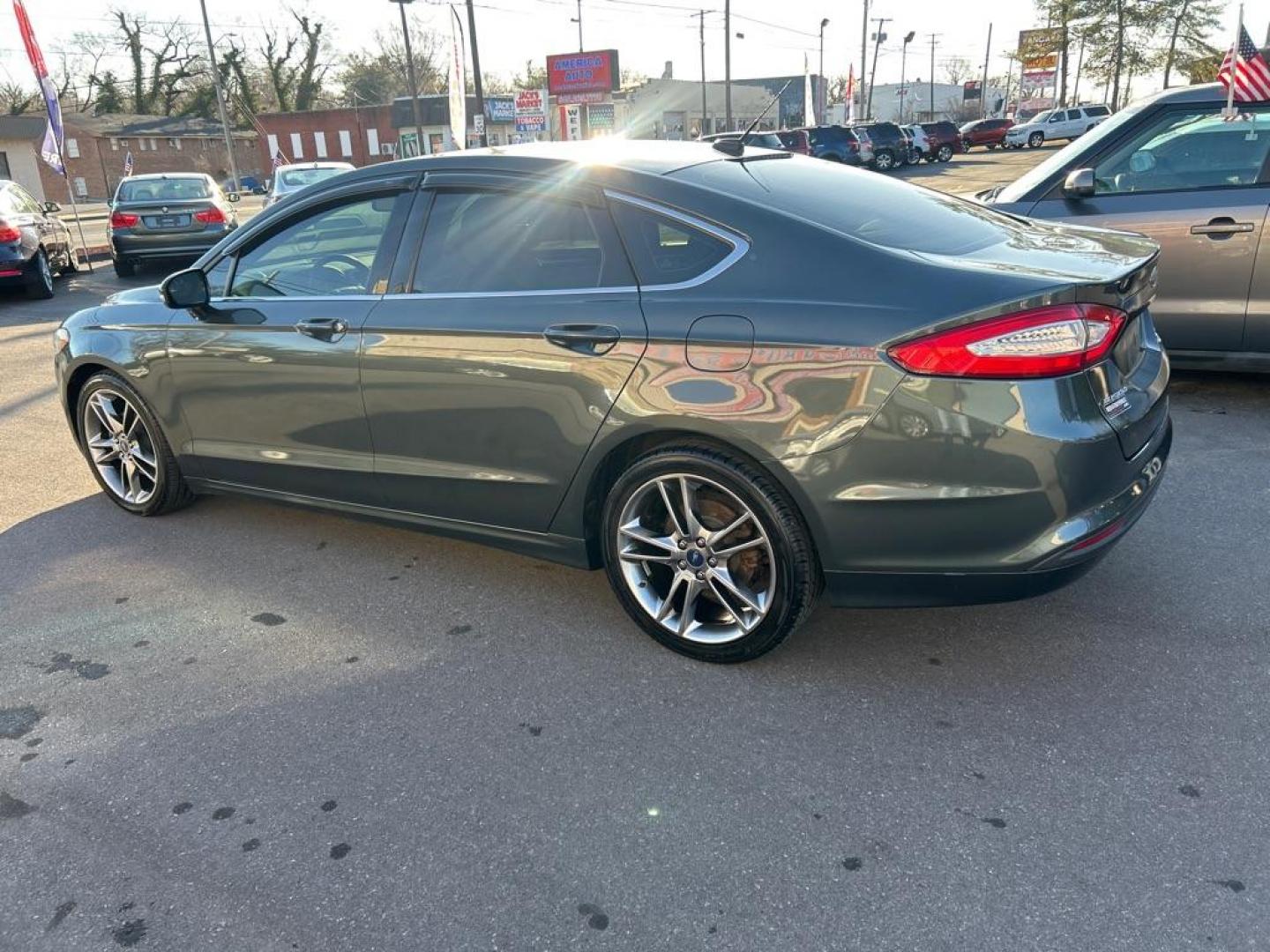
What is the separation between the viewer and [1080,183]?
210 inches

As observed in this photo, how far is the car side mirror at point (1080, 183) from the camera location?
17.5 feet

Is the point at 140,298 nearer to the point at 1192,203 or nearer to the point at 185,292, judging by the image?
the point at 185,292

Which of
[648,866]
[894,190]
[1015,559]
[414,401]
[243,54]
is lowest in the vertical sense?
[648,866]

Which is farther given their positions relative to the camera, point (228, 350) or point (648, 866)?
point (228, 350)

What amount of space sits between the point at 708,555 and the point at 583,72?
A: 53217 millimetres

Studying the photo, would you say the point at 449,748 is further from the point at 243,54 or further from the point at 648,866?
the point at 243,54

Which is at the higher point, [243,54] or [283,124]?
[243,54]

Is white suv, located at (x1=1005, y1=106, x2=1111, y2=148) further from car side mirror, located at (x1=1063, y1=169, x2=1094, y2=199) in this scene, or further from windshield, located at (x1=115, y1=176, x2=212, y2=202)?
car side mirror, located at (x1=1063, y1=169, x2=1094, y2=199)

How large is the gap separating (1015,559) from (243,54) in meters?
81.5

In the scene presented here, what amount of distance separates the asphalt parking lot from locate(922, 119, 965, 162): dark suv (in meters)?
42.2

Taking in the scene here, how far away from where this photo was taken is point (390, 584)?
384 cm

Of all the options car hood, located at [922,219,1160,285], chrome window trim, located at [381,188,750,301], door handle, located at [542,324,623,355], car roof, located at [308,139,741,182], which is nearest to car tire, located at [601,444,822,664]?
door handle, located at [542,324,623,355]

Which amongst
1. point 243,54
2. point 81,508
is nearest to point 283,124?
point 243,54

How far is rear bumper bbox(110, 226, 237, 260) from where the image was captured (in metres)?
14.4
